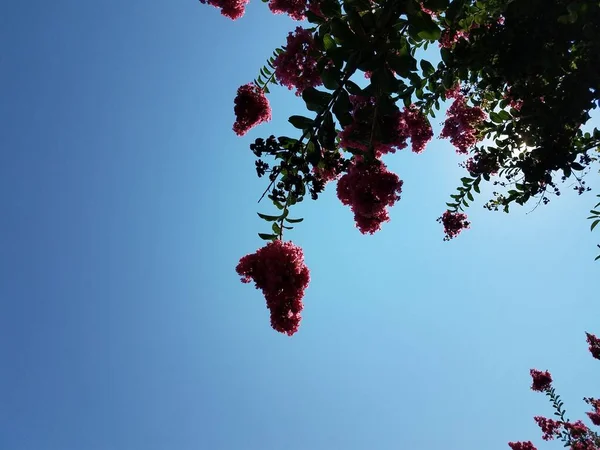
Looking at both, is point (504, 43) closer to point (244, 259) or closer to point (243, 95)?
point (243, 95)

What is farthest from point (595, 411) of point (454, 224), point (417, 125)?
point (417, 125)

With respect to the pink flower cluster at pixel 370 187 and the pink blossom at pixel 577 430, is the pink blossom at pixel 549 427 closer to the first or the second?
the pink blossom at pixel 577 430

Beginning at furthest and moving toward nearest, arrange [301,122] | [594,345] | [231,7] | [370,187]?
1. [594,345]
2. [231,7]
3. [370,187]
4. [301,122]

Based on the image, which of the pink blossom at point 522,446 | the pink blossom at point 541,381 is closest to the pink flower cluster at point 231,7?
the pink blossom at point 541,381

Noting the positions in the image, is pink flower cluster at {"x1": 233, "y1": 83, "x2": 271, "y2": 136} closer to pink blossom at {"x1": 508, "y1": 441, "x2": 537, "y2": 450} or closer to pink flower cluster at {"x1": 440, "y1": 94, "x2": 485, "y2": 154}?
pink flower cluster at {"x1": 440, "y1": 94, "x2": 485, "y2": 154}

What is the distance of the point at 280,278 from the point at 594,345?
7056 millimetres

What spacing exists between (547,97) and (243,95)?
3055mm

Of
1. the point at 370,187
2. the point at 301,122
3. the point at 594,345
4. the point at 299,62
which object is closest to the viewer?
the point at 301,122

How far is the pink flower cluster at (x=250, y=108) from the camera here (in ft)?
14.1

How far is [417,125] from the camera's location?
158 inches

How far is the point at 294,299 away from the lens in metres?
3.08

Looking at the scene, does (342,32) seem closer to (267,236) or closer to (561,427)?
(267,236)

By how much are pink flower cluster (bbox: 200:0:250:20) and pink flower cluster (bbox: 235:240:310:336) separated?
388 centimetres

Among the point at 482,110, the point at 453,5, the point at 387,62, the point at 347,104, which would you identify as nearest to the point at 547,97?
the point at 482,110
